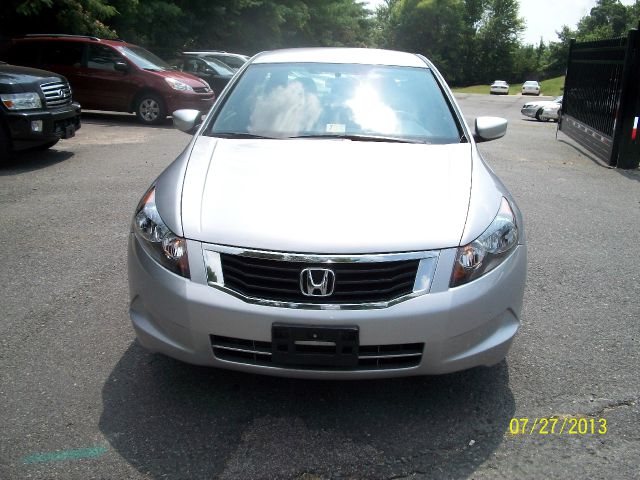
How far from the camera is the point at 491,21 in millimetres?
77250

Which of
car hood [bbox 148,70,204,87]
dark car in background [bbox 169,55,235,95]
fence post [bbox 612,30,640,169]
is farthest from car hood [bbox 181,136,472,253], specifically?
dark car in background [bbox 169,55,235,95]

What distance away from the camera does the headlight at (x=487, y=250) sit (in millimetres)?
2656

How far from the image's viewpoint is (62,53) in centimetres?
1339

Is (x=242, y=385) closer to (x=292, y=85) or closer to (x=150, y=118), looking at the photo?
(x=292, y=85)

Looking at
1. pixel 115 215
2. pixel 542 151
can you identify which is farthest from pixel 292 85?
pixel 542 151

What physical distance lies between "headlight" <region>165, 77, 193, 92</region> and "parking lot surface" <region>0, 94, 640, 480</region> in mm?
8651

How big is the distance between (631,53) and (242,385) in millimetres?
9238

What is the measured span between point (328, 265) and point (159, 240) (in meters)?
0.82

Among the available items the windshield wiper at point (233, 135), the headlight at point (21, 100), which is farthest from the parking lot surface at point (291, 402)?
the headlight at point (21, 100)

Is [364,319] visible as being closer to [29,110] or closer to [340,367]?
[340,367]

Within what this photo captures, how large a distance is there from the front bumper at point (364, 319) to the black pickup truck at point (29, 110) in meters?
6.27

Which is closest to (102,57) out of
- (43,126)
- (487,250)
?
(43,126)

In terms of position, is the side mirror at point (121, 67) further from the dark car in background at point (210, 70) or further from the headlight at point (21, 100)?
the headlight at point (21, 100)
